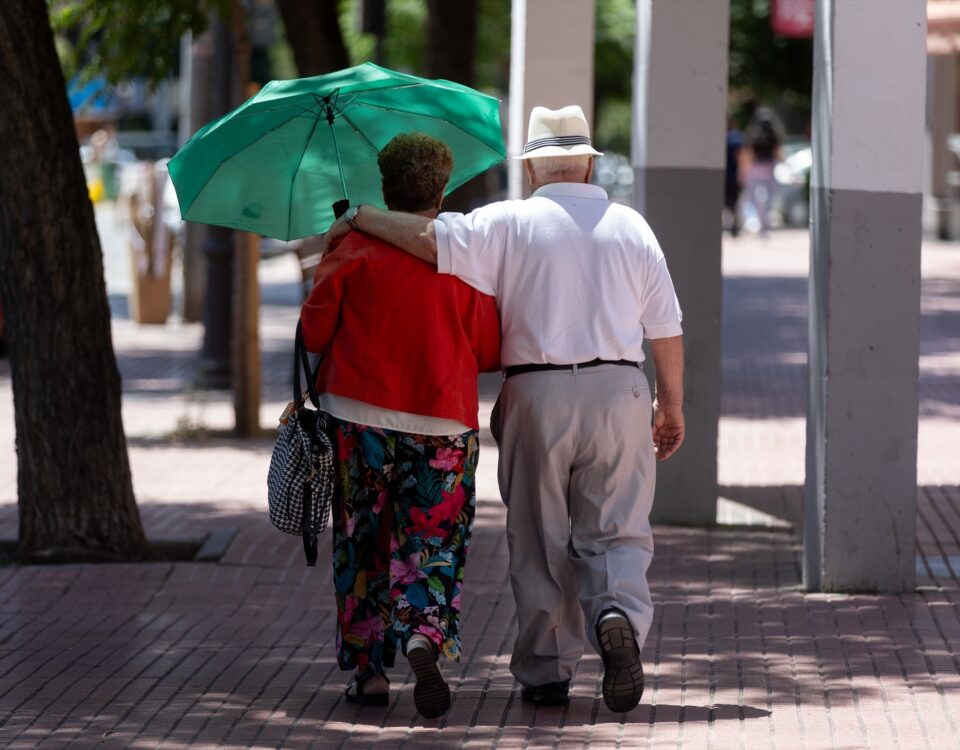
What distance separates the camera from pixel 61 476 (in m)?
8.06

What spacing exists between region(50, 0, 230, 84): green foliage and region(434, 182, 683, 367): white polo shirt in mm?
5335

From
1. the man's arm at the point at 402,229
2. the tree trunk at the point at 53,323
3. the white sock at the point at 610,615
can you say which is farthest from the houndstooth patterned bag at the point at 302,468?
the tree trunk at the point at 53,323

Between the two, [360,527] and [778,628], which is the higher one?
[360,527]

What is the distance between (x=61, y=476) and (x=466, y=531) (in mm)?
3175

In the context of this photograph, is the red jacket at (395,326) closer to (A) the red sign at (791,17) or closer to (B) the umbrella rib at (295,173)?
(B) the umbrella rib at (295,173)

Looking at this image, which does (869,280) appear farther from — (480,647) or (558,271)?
(558,271)

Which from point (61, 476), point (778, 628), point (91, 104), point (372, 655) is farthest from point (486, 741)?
point (91, 104)

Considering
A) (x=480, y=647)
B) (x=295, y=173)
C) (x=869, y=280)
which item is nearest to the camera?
(x=295, y=173)

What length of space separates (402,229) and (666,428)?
1033 mm

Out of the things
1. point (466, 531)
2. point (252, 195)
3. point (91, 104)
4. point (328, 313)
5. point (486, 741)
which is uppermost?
point (91, 104)

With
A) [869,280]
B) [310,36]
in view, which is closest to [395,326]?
[869,280]

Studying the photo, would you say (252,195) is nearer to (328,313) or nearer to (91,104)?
(328,313)

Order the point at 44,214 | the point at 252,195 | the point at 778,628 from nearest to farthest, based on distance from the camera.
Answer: the point at 252,195 → the point at 778,628 → the point at 44,214

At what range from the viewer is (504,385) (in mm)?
5438
